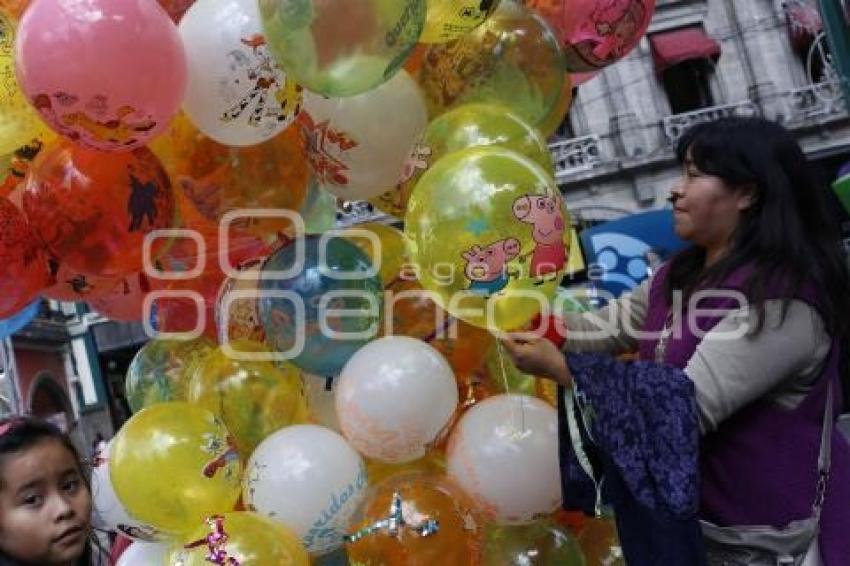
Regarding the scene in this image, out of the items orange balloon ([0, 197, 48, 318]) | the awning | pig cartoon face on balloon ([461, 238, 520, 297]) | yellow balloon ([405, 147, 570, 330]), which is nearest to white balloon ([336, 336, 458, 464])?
yellow balloon ([405, 147, 570, 330])

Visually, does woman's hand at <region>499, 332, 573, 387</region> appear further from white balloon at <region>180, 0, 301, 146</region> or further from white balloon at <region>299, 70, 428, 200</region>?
white balloon at <region>180, 0, 301, 146</region>

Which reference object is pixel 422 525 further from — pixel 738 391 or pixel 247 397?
pixel 738 391

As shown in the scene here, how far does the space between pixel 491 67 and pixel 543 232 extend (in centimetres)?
65

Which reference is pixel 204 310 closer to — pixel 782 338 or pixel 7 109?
pixel 7 109

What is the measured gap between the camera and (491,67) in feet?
7.59

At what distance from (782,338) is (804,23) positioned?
11602 millimetres

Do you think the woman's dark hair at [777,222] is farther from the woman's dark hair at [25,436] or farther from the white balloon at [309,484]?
the woman's dark hair at [25,436]

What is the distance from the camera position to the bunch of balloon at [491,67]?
90.6 inches

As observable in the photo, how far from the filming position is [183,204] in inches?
91.0

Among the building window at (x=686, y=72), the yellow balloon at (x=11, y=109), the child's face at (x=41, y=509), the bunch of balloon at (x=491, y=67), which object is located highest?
the building window at (x=686, y=72)

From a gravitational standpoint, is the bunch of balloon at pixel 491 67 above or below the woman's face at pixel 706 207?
above

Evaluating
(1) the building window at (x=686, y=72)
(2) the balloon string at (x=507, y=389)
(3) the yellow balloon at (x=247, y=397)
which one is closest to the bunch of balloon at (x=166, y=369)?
(3) the yellow balloon at (x=247, y=397)

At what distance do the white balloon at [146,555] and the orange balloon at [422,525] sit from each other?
548 millimetres

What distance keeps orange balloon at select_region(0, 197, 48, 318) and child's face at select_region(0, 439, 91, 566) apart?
2.05 ft
